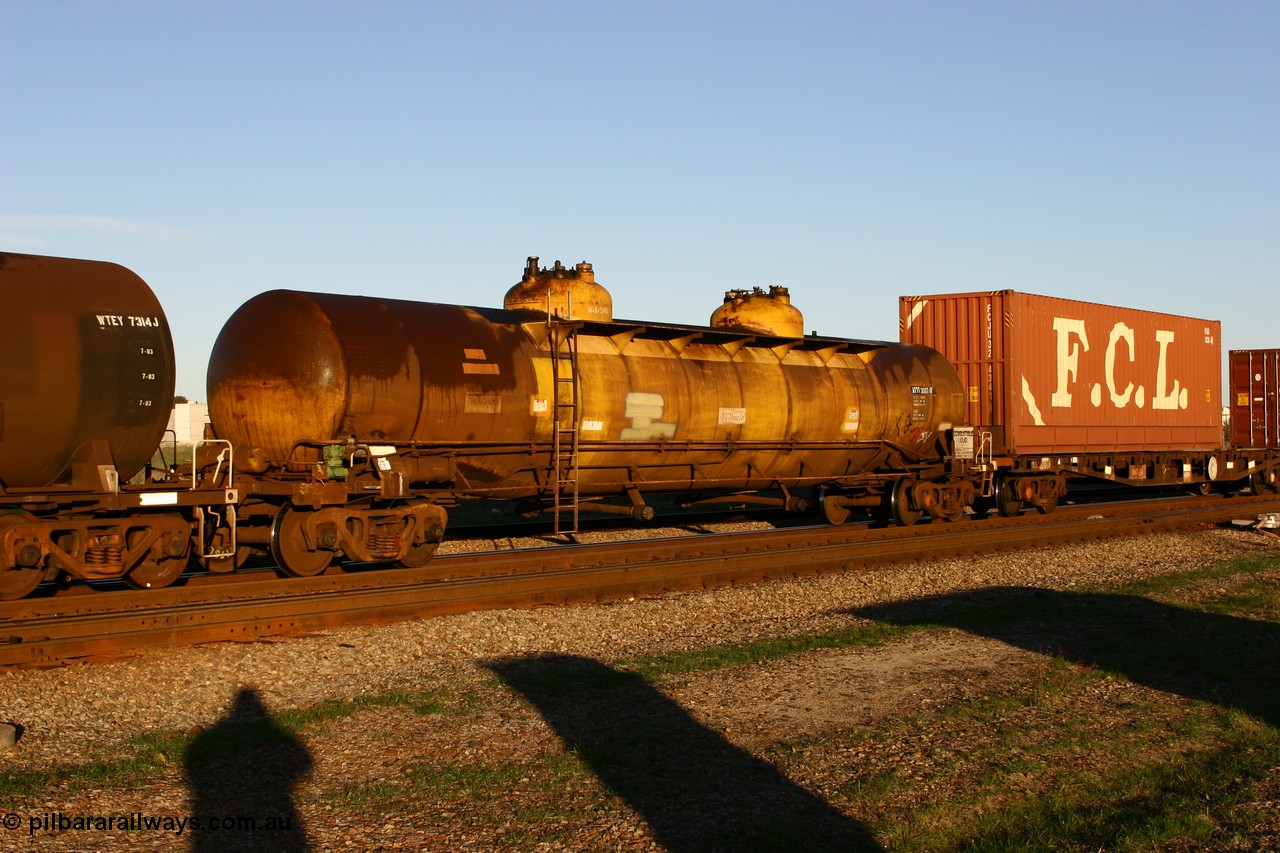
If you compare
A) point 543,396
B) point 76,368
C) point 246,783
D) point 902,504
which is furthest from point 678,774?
point 902,504

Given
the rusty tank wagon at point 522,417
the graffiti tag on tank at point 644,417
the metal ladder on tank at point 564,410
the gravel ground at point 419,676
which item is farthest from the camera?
the graffiti tag on tank at point 644,417

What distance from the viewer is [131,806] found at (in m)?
6.00

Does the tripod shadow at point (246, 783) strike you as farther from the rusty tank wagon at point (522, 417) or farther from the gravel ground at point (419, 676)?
the rusty tank wagon at point (522, 417)

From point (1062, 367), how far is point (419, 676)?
18.2m

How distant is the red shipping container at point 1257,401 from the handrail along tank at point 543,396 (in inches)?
603

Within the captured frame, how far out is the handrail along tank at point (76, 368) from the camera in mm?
10602

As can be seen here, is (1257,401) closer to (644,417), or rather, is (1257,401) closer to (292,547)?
(644,417)

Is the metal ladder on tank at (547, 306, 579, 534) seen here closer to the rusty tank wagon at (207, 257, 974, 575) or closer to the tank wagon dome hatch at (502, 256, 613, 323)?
the rusty tank wagon at (207, 257, 974, 575)

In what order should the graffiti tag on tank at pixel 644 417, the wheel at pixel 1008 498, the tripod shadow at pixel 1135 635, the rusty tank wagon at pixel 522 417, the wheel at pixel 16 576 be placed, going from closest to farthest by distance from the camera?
the tripod shadow at pixel 1135 635, the wheel at pixel 16 576, the rusty tank wagon at pixel 522 417, the graffiti tag on tank at pixel 644 417, the wheel at pixel 1008 498

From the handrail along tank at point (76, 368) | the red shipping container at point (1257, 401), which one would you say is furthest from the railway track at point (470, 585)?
the red shipping container at point (1257, 401)

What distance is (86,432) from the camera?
1119cm

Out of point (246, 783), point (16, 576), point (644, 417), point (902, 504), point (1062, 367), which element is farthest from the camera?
point (1062, 367)

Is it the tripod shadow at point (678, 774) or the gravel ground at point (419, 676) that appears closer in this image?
the tripod shadow at point (678, 774)

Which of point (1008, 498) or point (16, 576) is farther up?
point (16, 576)
